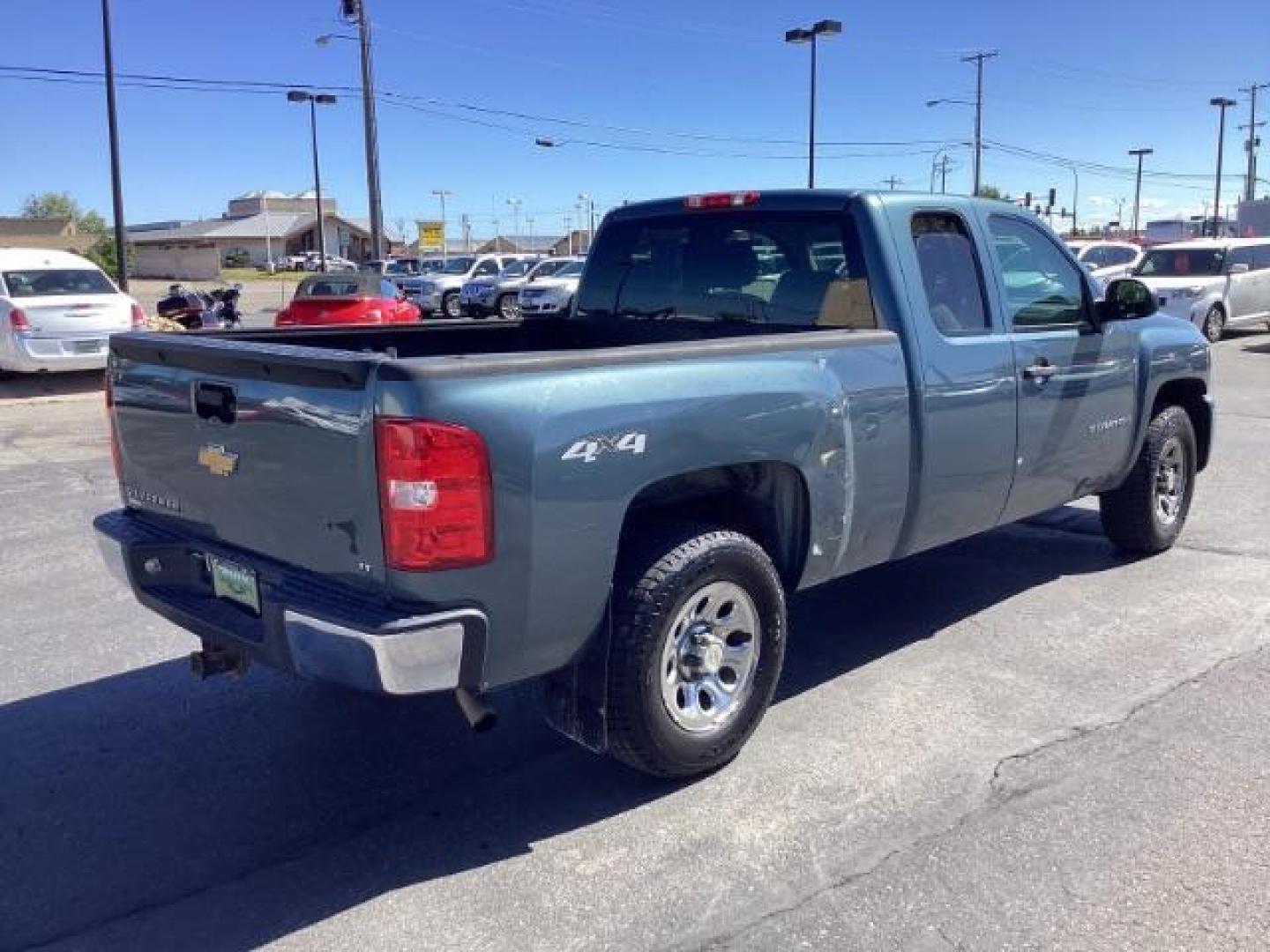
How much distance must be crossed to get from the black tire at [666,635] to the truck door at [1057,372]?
1.81 m

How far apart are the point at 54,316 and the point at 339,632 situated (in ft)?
42.4

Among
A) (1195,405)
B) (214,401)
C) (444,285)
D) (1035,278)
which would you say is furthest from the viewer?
(444,285)

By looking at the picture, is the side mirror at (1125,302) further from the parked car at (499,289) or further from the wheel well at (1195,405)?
the parked car at (499,289)

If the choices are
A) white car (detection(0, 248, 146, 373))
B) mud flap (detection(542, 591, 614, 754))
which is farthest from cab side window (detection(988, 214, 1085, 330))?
white car (detection(0, 248, 146, 373))

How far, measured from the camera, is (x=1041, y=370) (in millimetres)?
4992

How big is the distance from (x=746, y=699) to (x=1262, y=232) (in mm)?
46684

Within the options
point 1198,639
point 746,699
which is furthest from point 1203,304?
point 746,699

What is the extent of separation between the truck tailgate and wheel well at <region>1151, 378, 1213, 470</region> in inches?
186

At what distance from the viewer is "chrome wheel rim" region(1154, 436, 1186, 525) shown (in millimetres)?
6266

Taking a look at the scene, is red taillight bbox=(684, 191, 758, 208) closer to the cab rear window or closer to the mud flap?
the mud flap

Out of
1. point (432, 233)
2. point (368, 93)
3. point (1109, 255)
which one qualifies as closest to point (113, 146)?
point (368, 93)

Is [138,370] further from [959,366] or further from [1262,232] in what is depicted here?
[1262,232]

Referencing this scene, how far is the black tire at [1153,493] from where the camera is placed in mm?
6109

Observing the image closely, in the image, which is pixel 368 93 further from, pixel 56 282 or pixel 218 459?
pixel 218 459
